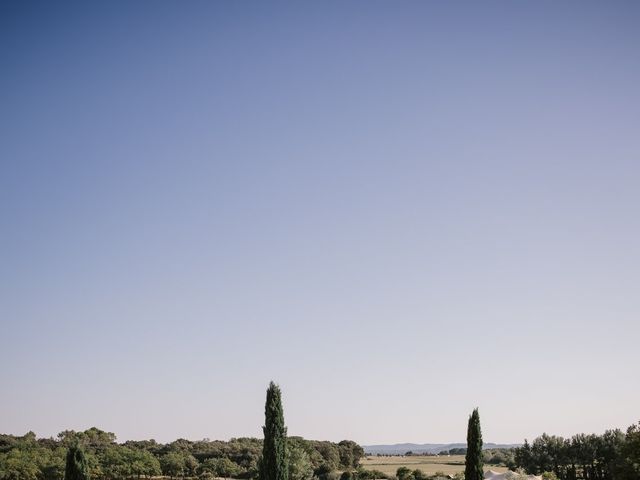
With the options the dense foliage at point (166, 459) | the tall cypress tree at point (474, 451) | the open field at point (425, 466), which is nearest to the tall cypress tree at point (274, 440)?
the tall cypress tree at point (474, 451)

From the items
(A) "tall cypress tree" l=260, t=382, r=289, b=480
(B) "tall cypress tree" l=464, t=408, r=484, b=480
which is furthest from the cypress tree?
(B) "tall cypress tree" l=464, t=408, r=484, b=480

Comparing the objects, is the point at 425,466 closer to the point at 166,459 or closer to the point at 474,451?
the point at 166,459

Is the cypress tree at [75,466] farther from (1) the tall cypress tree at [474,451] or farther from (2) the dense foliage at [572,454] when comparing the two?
(2) the dense foliage at [572,454]

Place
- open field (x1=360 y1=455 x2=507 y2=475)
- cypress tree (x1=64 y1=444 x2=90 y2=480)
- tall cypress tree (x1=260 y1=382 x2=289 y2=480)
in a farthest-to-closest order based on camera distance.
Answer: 1. open field (x1=360 y1=455 x2=507 y2=475)
2. tall cypress tree (x1=260 y1=382 x2=289 y2=480)
3. cypress tree (x1=64 y1=444 x2=90 y2=480)

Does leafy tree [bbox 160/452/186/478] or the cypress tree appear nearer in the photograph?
the cypress tree

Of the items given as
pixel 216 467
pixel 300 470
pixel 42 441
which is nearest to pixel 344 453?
pixel 216 467

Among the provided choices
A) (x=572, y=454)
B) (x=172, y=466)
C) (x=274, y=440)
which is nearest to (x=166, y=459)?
(x=172, y=466)

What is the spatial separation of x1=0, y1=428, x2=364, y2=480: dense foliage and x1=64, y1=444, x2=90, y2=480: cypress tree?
496 inches

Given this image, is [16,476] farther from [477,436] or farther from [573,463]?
[573,463]

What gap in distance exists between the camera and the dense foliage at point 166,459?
58.2m

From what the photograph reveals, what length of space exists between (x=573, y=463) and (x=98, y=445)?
2791 inches

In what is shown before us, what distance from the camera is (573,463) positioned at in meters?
62.2

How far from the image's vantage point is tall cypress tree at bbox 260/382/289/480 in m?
35.5

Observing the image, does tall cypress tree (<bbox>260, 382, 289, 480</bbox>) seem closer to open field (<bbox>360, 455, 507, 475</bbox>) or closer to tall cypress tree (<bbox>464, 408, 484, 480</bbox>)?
tall cypress tree (<bbox>464, 408, 484, 480</bbox>)
